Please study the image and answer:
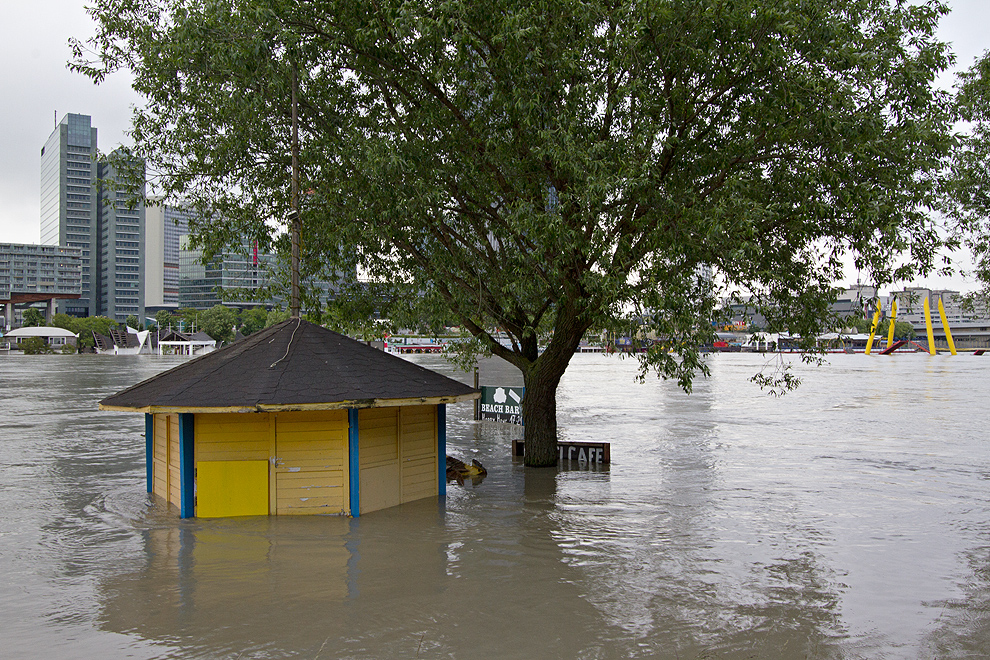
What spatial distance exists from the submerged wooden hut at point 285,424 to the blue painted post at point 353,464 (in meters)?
0.02

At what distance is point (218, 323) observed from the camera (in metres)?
150

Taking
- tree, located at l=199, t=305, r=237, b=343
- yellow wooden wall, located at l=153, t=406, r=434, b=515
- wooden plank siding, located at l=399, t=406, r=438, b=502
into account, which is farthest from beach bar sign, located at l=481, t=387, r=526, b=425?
tree, located at l=199, t=305, r=237, b=343

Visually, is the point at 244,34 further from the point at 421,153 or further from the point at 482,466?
the point at 482,466

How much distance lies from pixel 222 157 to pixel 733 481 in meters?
13.2

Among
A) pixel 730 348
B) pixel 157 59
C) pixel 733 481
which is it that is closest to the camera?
pixel 157 59

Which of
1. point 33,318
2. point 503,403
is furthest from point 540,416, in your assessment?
point 33,318

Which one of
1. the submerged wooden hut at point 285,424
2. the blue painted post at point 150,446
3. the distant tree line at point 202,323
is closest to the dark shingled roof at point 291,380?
the submerged wooden hut at point 285,424

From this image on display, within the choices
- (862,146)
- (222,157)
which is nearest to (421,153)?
(222,157)

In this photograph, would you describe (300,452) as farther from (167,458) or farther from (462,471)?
(462,471)

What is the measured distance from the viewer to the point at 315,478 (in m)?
11.6

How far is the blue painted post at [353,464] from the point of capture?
37.3 ft

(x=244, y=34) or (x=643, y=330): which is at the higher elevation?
(x=244, y=34)

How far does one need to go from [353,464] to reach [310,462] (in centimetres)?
67

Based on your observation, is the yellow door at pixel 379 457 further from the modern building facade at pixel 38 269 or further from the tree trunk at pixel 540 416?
the modern building facade at pixel 38 269
